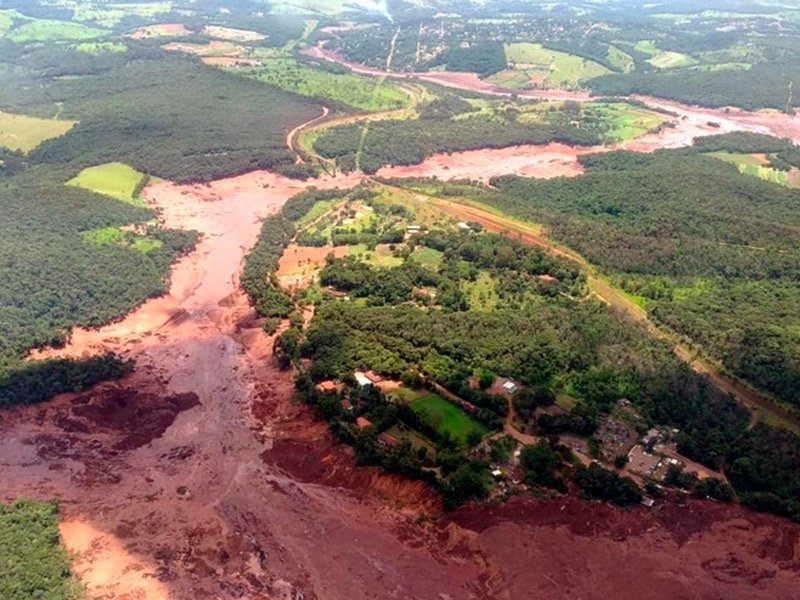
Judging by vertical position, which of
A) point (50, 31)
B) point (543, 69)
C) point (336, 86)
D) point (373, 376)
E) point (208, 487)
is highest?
point (543, 69)

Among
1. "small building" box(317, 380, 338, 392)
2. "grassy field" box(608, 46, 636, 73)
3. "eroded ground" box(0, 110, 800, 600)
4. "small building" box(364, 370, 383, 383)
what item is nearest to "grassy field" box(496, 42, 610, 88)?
"grassy field" box(608, 46, 636, 73)

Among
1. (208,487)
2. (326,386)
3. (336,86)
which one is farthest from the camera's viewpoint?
(336,86)

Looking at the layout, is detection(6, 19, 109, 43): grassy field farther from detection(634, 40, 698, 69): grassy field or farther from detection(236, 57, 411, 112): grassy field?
detection(634, 40, 698, 69): grassy field

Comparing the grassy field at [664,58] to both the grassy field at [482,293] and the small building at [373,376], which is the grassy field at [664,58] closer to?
the grassy field at [482,293]

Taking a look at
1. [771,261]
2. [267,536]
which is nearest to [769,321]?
[771,261]

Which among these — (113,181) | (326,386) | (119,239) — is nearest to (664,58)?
(113,181)

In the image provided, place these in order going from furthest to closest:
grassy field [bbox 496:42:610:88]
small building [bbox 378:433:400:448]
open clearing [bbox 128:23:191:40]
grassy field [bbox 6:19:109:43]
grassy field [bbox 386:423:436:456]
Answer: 1. open clearing [bbox 128:23:191:40]
2. grassy field [bbox 6:19:109:43]
3. grassy field [bbox 496:42:610:88]
4. small building [bbox 378:433:400:448]
5. grassy field [bbox 386:423:436:456]

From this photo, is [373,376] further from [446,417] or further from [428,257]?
[428,257]
